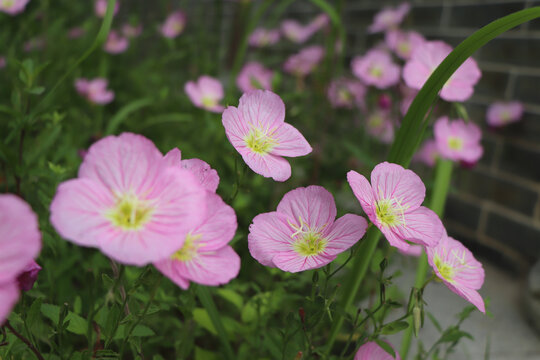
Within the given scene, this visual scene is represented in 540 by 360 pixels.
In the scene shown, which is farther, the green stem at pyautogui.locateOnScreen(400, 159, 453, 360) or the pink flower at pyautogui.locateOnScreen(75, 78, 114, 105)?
the pink flower at pyautogui.locateOnScreen(75, 78, 114, 105)

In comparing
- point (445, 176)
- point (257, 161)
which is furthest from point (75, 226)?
point (445, 176)

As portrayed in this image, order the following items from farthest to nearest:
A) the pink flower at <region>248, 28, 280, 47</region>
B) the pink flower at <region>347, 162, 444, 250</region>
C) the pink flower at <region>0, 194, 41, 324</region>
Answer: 1. the pink flower at <region>248, 28, 280, 47</region>
2. the pink flower at <region>347, 162, 444, 250</region>
3. the pink flower at <region>0, 194, 41, 324</region>

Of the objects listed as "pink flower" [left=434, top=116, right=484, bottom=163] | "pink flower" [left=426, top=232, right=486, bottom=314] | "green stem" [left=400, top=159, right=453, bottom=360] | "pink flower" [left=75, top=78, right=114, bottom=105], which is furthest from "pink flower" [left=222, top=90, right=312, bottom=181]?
"pink flower" [left=75, top=78, right=114, bottom=105]

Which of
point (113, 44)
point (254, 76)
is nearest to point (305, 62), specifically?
point (254, 76)

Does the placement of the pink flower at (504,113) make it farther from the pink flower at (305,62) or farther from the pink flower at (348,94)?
the pink flower at (305,62)

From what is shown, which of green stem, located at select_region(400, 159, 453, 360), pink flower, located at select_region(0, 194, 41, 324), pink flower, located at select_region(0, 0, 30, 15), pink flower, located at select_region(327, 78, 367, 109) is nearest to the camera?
pink flower, located at select_region(0, 194, 41, 324)

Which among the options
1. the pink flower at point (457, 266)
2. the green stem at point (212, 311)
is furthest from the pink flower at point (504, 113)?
the green stem at point (212, 311)

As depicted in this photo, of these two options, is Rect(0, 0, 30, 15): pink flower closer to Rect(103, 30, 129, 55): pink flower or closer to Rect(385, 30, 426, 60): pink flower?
Rect(103, 30, 129, 55): pink flower
